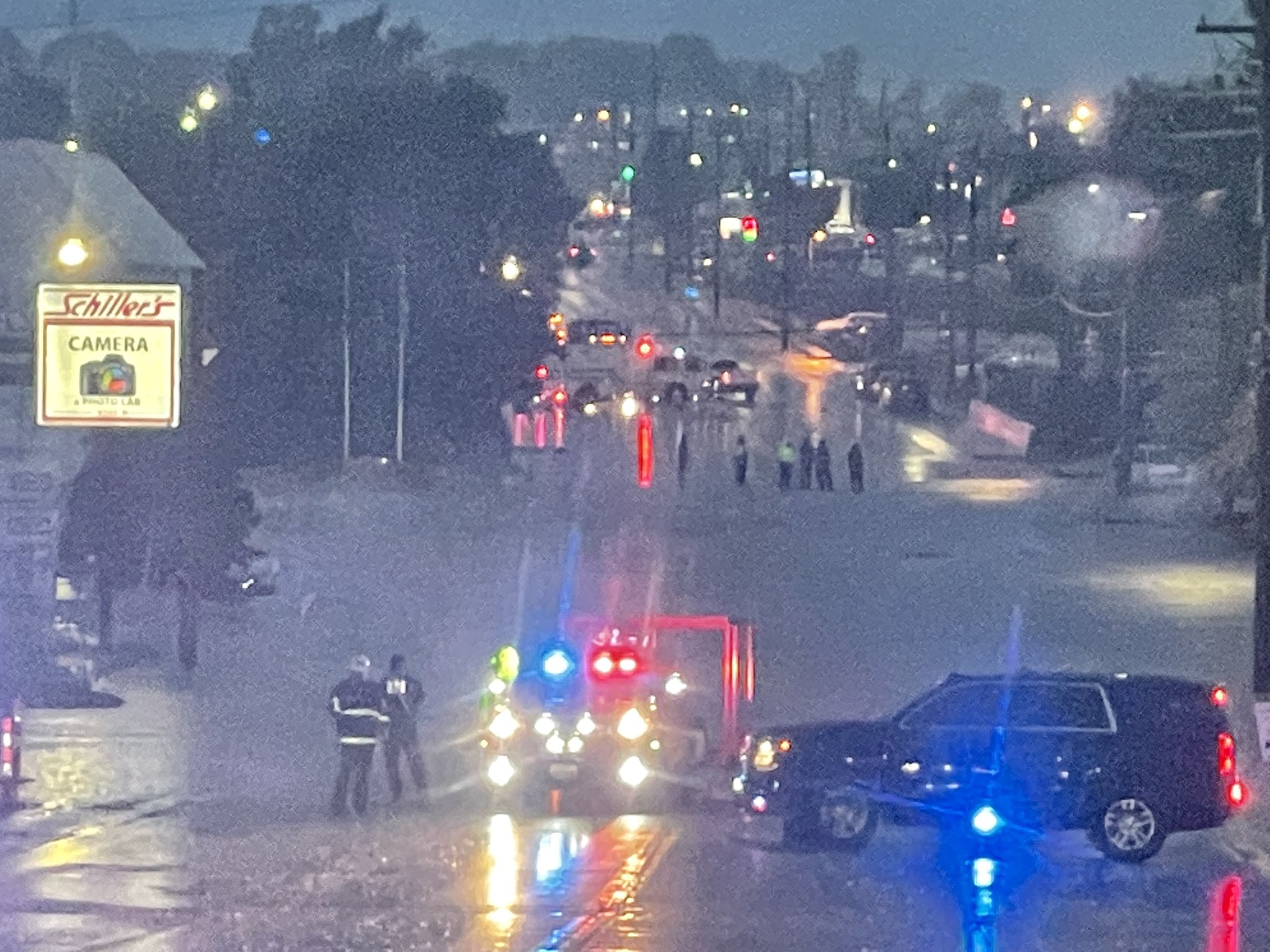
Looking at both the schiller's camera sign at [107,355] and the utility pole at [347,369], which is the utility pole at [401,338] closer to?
the utility pole at [347,369]

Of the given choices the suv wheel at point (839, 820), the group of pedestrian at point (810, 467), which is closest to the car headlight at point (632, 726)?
the suv wheel at point (839, 820)

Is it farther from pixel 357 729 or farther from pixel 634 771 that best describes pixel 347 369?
pixel 357 729

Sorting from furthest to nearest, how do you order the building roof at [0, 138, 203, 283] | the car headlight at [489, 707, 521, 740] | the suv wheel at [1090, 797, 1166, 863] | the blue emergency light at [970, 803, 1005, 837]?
the building roof at [0, 138, 203, 283] < the car headlight at [489, 707, 521, 740] < the blue emergency light at [970, 803, 1005, 837] < the suv wheel at [1090, 797, 1166, 863]

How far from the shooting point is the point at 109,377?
2498cm

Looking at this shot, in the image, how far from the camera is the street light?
992 inches

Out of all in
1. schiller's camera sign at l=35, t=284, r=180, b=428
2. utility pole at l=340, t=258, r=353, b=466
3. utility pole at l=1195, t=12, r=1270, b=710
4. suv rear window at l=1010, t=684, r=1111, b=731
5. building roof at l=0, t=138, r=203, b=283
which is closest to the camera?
suv rear window at l=1010, t=684, r=1111, b=731

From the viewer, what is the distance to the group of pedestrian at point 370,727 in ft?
64.4

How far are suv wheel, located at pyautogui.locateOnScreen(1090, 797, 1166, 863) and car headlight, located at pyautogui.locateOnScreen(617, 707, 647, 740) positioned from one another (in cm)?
465

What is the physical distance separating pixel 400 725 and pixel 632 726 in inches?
80.6

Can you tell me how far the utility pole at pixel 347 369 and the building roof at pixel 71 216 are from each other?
19.1 metres

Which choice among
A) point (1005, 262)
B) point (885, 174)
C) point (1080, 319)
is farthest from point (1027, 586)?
point (885, 174)

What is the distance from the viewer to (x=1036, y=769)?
17.2 metres

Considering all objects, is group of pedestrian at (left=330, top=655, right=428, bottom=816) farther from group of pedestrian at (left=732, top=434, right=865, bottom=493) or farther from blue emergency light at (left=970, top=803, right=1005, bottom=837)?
group of pedestrian at (left=732, top=434, right=865, bottom=493)

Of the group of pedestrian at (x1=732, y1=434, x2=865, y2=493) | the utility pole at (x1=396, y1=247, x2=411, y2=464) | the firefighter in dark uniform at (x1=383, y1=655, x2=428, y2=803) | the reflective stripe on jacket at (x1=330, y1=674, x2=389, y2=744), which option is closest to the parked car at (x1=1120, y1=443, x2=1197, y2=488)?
the group of pedestrian at (x1=732, y1=434, x2=865, y2=493)
